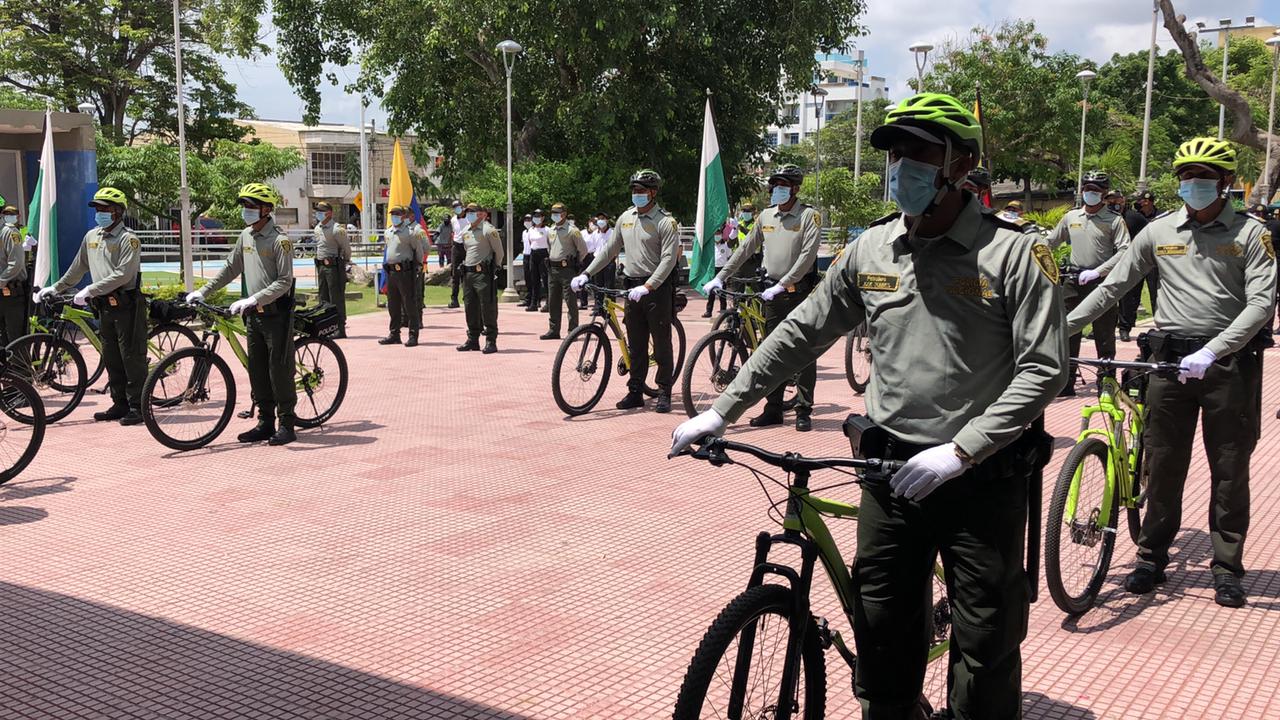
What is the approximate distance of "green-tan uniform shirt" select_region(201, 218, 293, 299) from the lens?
29.3 ft

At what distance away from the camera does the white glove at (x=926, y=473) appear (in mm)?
2881

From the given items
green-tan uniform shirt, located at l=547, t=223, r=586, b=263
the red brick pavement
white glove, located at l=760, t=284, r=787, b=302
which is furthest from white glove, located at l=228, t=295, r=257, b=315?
green-tan uniform shirt, located at l=547, t=223, r=586, b=263

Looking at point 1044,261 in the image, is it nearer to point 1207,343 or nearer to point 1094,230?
point 1207,343

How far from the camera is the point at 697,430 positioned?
3152mm

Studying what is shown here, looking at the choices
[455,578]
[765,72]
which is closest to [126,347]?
[455,578]

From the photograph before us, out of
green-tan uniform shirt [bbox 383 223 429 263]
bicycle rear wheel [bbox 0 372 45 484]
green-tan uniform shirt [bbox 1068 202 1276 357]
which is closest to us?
green-tan uniform shirt [bbox 1068 202 1276 357]

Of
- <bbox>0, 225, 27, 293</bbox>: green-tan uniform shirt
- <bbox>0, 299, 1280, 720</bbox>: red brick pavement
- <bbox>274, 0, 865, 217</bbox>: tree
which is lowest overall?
<bbox>0, 299, 1280, 720</bbox>: red brick pavement

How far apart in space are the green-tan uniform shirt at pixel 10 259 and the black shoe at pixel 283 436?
387 cm

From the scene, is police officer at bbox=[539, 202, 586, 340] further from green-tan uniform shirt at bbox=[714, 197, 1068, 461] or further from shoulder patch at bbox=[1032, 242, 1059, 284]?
shoulder patch at bbox=[1032, 242, 1059, 284]

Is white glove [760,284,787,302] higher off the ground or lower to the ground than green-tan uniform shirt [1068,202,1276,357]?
lower

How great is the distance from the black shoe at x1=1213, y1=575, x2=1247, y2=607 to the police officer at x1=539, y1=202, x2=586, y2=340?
1176cm

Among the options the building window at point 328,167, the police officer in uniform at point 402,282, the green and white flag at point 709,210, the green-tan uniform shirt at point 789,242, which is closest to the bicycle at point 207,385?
the green-tan uniform shirt at point 789,242

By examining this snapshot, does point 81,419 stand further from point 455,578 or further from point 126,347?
point 455,578

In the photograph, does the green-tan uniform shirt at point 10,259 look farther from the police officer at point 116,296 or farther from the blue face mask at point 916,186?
the blue face mask at point 916,186
